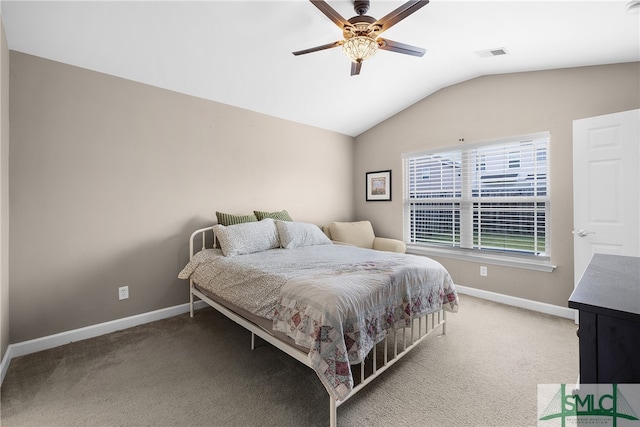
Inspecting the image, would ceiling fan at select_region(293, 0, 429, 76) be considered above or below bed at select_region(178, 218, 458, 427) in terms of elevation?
above

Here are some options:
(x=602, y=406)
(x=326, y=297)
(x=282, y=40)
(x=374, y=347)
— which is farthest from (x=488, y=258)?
(x=282, y=40)

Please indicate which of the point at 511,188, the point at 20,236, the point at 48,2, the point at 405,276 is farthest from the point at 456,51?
the point at 20,236

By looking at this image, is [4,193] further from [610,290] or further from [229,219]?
[610,290]

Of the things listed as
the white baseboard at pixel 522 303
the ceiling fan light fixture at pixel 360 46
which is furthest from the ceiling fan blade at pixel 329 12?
the white baseboard at pixel 522 303

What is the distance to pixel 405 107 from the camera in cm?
416

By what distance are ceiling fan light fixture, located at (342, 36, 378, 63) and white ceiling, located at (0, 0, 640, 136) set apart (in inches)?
15.4

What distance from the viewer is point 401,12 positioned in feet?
5.81

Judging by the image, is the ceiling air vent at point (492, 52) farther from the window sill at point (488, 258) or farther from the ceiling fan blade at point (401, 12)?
the window sill at point (488, 258)

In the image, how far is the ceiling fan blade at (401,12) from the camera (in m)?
1.67

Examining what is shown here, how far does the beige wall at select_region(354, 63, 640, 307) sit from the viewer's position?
271 cm

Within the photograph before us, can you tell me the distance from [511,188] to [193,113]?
3.78 m

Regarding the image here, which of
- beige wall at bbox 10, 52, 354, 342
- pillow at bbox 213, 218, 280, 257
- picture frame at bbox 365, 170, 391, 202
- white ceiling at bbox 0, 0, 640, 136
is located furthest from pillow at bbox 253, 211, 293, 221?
picture frame at bbox 365, 170, 391, 202

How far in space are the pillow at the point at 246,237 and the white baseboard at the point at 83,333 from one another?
965mm

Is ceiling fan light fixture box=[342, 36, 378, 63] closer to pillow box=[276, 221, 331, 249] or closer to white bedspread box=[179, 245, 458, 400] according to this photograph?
white bedspread box=[179, 245, 458, 400]
